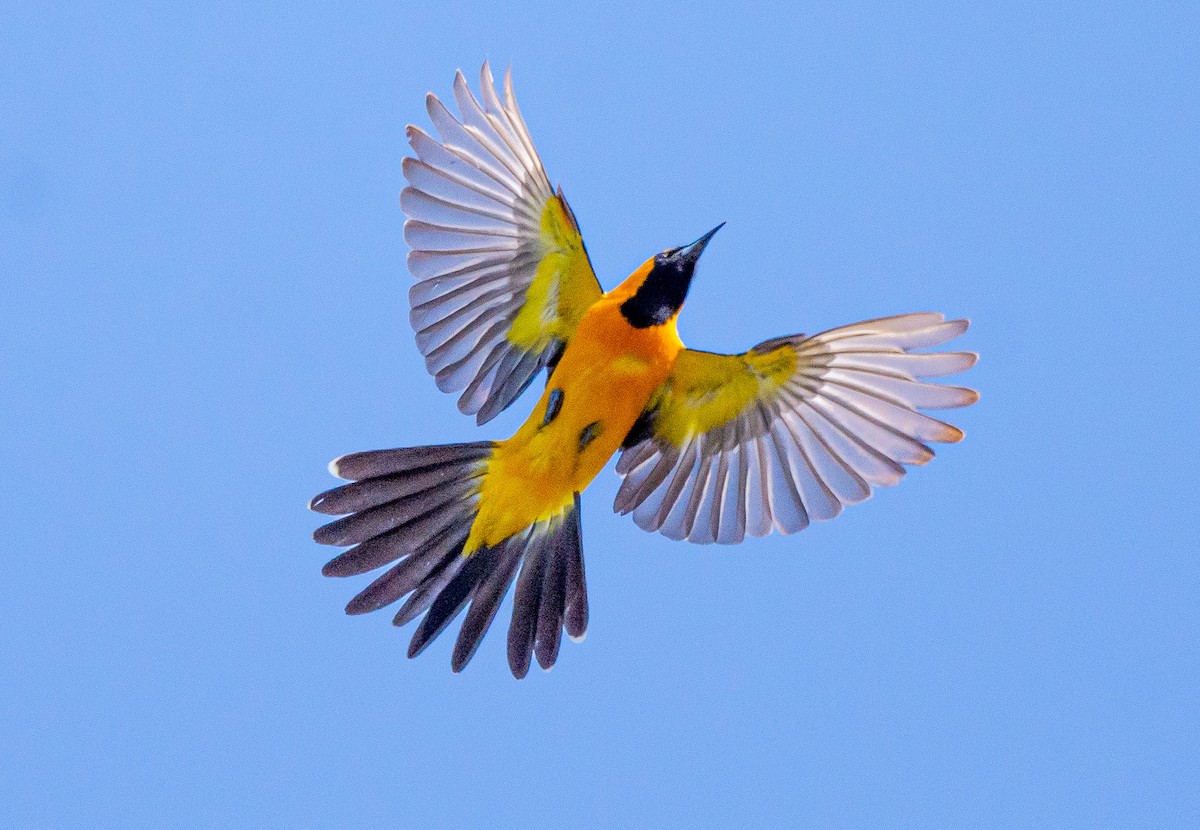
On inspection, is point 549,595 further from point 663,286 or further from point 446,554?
point 663,286

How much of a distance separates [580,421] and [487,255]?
85 cm

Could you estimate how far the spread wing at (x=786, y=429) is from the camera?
413cm

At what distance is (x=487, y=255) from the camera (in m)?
4.81

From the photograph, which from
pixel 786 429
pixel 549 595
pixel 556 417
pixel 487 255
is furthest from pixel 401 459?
pixel 786 429

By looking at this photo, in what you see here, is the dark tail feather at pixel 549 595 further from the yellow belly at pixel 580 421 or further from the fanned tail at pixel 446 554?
the yellow belly at pixel 580 421

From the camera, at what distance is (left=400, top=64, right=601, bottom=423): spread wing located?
15.3 feet

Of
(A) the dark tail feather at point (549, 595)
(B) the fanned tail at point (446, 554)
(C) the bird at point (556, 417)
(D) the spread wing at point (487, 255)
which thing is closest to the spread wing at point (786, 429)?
(C) the bird at point (556, 417)

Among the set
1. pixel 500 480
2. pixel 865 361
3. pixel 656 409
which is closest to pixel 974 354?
pixel 865 361

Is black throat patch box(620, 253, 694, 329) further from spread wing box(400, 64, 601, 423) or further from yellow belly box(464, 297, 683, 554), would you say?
spread wing box(400, 64, 601, 423)

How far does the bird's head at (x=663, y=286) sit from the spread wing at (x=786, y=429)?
189mm

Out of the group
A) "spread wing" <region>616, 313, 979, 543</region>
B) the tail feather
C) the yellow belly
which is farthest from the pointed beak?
the tail feather

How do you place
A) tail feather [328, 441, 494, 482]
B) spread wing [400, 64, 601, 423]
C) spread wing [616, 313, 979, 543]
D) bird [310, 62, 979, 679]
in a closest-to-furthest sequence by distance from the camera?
1. spread wing [616, 313, 979, 543]
2. bird [310, 62, 979, 679]
3. tail feather [328, 441, 494, 482]
4. spread wing [400, 64, 601, 423]

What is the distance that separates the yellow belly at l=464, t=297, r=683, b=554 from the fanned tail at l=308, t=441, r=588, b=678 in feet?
0.27

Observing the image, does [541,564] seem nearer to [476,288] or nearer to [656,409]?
[656,409]
